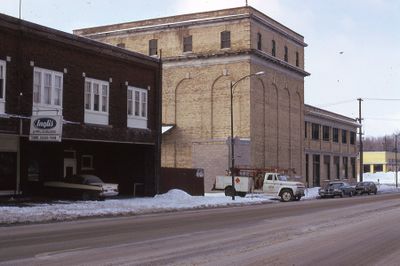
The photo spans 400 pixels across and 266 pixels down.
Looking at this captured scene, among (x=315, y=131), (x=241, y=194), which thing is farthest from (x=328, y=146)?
(x=241, y=194)

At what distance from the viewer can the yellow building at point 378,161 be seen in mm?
145562

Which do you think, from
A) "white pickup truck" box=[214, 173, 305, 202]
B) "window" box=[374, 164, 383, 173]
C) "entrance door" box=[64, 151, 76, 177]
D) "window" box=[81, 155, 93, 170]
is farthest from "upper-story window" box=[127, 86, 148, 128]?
"window" box=[374, 164, 383, 173]

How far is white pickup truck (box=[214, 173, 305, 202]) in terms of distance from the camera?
4109cm

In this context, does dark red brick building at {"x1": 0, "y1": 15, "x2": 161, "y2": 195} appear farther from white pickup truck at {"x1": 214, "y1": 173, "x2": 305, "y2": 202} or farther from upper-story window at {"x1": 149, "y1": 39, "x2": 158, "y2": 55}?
upper-story window at {"x1": 149, "y1": 39, "x2": 158, "y2": 55}

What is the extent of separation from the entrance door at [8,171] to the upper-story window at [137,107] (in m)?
7.58

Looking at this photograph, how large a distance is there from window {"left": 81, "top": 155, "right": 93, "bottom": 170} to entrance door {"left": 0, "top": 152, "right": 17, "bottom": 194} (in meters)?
7.25

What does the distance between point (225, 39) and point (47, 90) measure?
85.0 ft

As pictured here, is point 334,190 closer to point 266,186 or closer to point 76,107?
point 266,186

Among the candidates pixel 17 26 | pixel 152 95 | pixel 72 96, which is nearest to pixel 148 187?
pixel 152 95

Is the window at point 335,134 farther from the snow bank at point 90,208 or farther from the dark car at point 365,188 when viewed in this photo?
the snow bank at point 90,208

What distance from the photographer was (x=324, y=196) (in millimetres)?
49531

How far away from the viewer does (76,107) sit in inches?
1216

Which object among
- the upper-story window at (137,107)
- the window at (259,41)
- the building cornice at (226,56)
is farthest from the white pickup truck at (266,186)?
the window at (259,41)

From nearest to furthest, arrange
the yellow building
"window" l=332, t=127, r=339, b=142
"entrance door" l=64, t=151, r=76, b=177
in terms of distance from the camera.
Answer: "entrance door" l=64, t=151, r=76, b=177 < "window" l=332, t=127, r=339, b=142 < the yellow building
